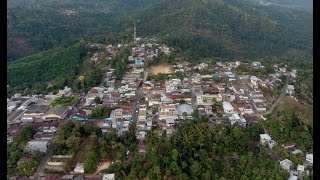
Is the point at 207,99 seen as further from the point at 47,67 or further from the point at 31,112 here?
the point at 47,67

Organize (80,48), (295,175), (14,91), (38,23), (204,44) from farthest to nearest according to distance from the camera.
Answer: (38,23) → (204,44) → (80,48) → (14,91) → (295,175)

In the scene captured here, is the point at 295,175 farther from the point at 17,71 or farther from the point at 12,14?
the point at 12,14

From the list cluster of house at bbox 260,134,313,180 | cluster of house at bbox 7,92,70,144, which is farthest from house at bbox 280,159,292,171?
cluster of house at bbox 7,92,70,144

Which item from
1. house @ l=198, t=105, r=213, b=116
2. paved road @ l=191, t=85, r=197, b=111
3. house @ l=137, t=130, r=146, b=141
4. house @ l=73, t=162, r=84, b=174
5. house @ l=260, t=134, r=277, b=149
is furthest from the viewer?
paved road @ l=191, t=85, r=197, b=111

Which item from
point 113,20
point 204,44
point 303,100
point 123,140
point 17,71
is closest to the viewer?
point 123,140

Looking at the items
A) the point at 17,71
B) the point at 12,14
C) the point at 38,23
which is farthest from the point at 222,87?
the point at 12,14

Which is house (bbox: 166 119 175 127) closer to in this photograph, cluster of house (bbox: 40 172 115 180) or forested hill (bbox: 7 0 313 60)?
cluster of house (bbox: 40 172 115 180)
